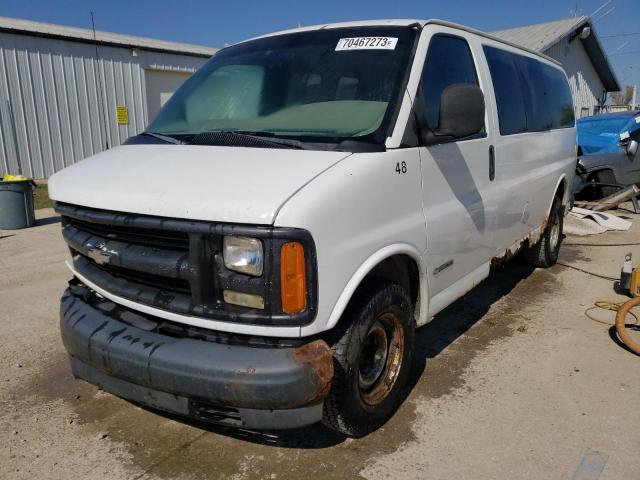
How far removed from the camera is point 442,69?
3273 mm

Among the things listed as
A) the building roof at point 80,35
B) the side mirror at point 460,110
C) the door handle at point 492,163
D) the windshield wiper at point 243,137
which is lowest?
the door handle at point 492,163

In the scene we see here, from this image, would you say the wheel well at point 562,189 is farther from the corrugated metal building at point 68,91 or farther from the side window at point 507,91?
the corrugated metal building at point 68,91

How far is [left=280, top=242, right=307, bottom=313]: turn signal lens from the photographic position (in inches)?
84.6

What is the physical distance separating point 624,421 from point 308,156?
2325mm

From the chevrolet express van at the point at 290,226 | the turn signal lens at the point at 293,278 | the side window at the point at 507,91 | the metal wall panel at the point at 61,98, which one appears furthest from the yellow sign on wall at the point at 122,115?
the turn signal lens at the point at 293,278

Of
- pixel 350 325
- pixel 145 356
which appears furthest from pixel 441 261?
pixel 145 356

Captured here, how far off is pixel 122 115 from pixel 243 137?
1272 centimetres

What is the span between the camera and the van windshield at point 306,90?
2838mm

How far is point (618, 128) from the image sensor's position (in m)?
10.1

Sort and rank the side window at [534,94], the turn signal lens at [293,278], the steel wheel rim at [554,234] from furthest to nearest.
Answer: the steel wheel rim at [554,234], the side window at [534,94], the turn signal lens at [293,278]

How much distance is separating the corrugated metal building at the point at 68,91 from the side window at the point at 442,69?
12.2 m

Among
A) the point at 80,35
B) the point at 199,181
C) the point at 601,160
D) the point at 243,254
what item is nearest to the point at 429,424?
the point at 243,254

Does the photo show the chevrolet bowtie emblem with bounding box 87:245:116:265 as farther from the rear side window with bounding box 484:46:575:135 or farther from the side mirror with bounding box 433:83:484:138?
the rear side window with bounding box 484:46:575:135

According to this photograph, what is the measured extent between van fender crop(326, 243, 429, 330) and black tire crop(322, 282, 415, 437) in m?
0.13
